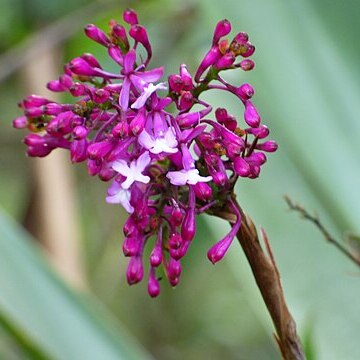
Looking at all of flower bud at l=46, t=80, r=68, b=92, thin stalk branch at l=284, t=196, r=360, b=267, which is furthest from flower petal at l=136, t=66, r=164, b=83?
thin stalk branch at l=284, t=196, r=360, b=267

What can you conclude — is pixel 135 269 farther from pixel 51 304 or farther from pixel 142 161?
pixel 51 304

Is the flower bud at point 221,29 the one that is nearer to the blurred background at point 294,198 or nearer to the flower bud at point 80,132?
the flower bud at point 80,132

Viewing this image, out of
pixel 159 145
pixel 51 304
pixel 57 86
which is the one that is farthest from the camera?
pixel 51 304

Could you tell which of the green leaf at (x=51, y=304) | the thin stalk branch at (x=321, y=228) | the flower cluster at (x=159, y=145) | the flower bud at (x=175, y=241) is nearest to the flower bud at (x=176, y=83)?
the flower cluster at (x=159, y=145)

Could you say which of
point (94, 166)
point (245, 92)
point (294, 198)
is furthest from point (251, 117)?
point (294, 198)

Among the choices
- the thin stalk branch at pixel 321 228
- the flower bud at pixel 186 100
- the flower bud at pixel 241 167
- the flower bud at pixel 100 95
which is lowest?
the thin stalk branch at pixel 321 228
